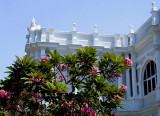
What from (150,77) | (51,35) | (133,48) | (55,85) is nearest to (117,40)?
(133,48)

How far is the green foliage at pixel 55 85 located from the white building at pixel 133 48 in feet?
30.7

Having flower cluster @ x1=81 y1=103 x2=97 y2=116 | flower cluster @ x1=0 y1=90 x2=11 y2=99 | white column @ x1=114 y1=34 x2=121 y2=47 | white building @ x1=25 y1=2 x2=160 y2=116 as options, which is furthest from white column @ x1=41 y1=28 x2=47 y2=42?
flower cluster @ x1=81 y1=103 x2=97 y2=116

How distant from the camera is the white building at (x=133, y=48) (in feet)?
70.7

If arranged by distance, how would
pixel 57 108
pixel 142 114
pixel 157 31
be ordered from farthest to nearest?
1. pixel 142 114
2. pixel 157 31
3. pixel 57 108

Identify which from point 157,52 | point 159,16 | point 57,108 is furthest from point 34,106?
point 159,16

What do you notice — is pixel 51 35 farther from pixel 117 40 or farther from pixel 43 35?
pixel 117 40

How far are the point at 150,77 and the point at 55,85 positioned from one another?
41.9ft

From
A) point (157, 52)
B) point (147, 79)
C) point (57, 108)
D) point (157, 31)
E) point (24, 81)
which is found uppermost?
point (157, 31)

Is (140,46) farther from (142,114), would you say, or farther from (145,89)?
(142,114)

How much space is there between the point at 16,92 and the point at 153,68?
501 inches

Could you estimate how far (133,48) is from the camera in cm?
2459

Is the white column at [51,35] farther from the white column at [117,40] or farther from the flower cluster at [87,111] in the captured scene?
the flower cluster at [87,111]

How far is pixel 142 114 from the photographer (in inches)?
890

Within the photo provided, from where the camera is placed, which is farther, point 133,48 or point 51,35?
point 133,48
